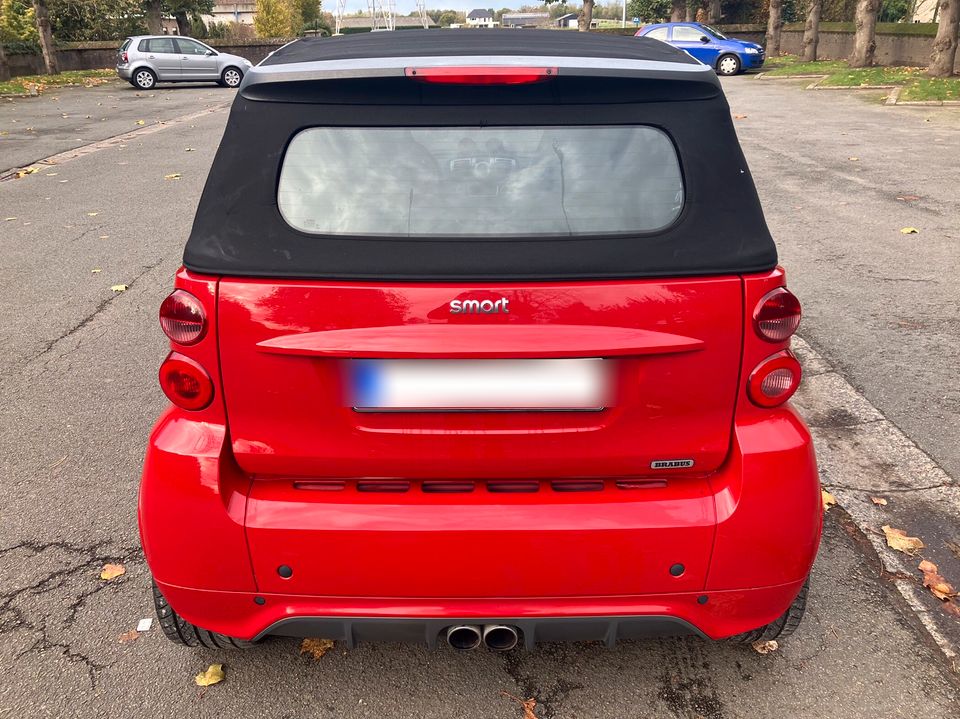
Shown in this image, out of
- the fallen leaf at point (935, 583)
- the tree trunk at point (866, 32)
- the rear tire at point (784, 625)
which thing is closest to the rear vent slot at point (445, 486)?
the rear tire at point (784, 625)

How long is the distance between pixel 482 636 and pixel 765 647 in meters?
1.08

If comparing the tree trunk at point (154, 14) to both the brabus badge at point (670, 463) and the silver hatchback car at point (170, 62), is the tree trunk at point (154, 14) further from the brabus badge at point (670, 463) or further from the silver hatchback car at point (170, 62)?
the brabus badge at point (670, 463)

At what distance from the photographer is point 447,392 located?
2057 millimetres

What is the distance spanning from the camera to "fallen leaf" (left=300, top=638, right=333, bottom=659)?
8.84 ft

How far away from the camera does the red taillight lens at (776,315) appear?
6.82ft

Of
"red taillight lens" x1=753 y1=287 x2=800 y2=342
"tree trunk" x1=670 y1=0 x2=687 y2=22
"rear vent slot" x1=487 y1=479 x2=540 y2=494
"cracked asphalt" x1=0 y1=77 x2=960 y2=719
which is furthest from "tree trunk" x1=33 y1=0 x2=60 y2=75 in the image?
"tree trunk" x1=670 y1=0 x2=687 y2=22

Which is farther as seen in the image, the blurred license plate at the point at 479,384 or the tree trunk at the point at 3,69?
the tree trunk at the point at 3,69

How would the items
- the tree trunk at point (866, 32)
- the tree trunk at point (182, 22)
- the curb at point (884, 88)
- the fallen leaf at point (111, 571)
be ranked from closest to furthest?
the fallen leaf at point (111, 571)
the curb at point (884, 88)
the tree trunk at point (866, 32)
the tree trunk at point (182, 22)

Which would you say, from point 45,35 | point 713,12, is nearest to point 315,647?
point 45,35

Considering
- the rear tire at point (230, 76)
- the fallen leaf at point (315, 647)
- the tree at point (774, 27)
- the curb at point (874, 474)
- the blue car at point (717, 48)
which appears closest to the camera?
the fallen leaf at point (315, 647)

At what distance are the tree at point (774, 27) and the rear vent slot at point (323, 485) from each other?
37.2 meters

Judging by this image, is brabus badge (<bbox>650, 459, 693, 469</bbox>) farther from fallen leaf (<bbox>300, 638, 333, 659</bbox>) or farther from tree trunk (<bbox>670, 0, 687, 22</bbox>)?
tree trunk (<bbox>670, 0, 687, 22</bbox>)

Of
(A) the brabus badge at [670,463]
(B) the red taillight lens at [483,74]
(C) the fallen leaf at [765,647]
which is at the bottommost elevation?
(C) the fallen leaf at [765,647]

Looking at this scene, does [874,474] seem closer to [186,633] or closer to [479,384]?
[479,384]
